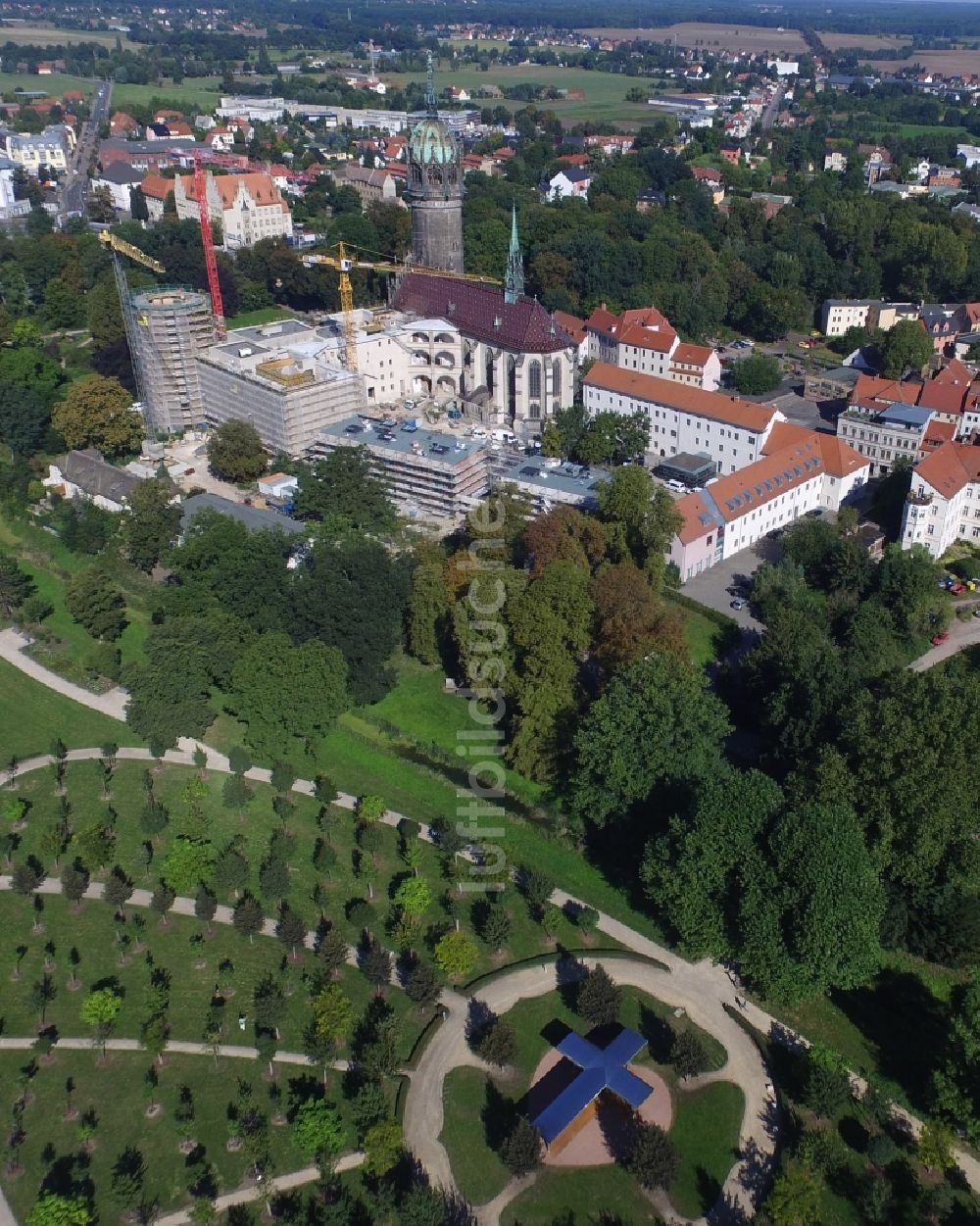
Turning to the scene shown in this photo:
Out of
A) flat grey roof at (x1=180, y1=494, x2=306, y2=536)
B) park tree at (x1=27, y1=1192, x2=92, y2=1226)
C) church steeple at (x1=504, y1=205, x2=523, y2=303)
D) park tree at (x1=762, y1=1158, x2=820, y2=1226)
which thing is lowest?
park tree at (x1=27, y1=1192, x2=92, y2=1226)

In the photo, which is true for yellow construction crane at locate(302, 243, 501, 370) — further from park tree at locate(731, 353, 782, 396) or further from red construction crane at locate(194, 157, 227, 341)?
park tree at locate(731, 353, 782, 396)

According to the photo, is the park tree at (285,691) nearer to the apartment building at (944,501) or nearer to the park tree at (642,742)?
the park tree at (642,742)

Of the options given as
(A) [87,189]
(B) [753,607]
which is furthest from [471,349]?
(A) [87,189]

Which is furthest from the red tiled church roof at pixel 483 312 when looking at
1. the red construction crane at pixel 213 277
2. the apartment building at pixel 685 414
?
the red construction crane at pixel 213 277

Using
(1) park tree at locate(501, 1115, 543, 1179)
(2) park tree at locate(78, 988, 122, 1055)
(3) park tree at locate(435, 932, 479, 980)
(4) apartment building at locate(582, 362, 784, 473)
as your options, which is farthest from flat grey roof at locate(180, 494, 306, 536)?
(1) park tree at locate(501, 1115, 543, 1179)

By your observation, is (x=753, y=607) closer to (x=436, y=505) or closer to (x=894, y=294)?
(x=436, y=505)
